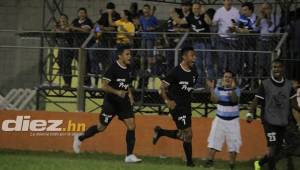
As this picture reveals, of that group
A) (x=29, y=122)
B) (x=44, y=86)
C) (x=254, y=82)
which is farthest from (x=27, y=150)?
(x=254, y=82)

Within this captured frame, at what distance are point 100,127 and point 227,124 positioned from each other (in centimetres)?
254

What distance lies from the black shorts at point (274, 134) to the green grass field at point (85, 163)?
1.22 metres

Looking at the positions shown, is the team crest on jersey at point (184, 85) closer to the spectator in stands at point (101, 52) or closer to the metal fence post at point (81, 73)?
the spectator in stands at point (101, 52)

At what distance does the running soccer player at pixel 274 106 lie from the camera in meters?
13.2

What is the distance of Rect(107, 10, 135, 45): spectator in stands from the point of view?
17422 millimetres

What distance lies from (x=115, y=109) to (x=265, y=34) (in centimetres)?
391

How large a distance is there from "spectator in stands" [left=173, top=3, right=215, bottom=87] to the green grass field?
2189mm

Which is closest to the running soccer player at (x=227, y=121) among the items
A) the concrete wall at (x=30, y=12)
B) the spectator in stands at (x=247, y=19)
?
the spectator in stands at (x=247, y=19)

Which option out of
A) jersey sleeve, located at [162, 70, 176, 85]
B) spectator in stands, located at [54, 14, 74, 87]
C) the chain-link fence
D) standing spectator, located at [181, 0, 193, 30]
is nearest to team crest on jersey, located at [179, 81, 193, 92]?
jersey sleeve, located at [162, 70, 176, 85]

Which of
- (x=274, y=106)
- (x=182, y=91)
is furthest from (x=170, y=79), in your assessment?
(x=274, y=106)

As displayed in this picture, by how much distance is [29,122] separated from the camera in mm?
17344

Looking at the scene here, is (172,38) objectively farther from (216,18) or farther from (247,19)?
(247,19)

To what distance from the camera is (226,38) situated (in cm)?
1662

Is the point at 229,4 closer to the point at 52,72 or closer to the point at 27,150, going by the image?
the point at 52,72
